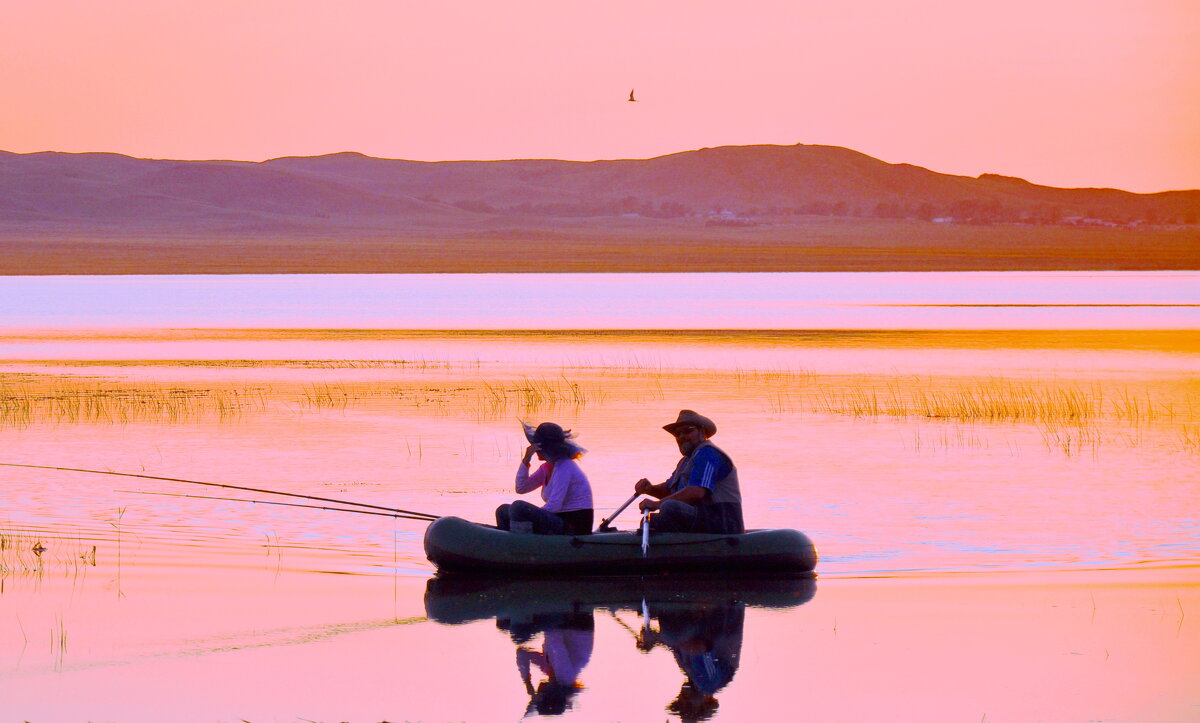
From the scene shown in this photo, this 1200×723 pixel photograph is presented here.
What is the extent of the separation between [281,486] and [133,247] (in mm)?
147740

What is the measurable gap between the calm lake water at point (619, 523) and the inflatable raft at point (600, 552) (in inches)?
7.5

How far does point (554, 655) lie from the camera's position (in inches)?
428

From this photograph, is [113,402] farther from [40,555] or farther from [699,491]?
[699,491]

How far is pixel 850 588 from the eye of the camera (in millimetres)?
13320

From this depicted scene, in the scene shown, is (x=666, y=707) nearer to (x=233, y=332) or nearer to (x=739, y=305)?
(x=233, y=332)

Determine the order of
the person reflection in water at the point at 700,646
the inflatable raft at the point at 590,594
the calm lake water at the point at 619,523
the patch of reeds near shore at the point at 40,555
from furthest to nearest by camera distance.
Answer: the patch of reeds near shore at the point at 40,555 → the inflatable raft at the point at 590,594 → the calm lake water at the point at 619,523 → the person reflection in water at the point at 700,646

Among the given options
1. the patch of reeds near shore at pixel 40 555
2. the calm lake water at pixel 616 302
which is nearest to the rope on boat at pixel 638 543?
the patch of reeds near shore at pixel 40 555

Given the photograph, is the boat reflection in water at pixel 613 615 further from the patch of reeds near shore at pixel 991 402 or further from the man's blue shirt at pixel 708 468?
Result: the patch of reeds near shore at pixel 991 402

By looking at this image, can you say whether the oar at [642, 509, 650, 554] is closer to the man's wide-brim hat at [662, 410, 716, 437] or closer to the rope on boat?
the rope on boat

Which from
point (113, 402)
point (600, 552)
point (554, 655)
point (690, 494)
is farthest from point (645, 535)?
point (113, 402)

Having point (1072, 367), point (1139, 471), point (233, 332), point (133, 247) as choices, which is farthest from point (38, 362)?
point (133, 247)

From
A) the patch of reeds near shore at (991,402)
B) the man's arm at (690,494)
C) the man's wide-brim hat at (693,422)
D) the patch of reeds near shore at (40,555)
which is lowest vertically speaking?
the patch of reeds near shore at (40,555)

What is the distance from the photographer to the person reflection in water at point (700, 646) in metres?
9.70

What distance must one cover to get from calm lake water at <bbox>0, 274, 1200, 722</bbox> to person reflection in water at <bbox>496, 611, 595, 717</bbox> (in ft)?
0.10
